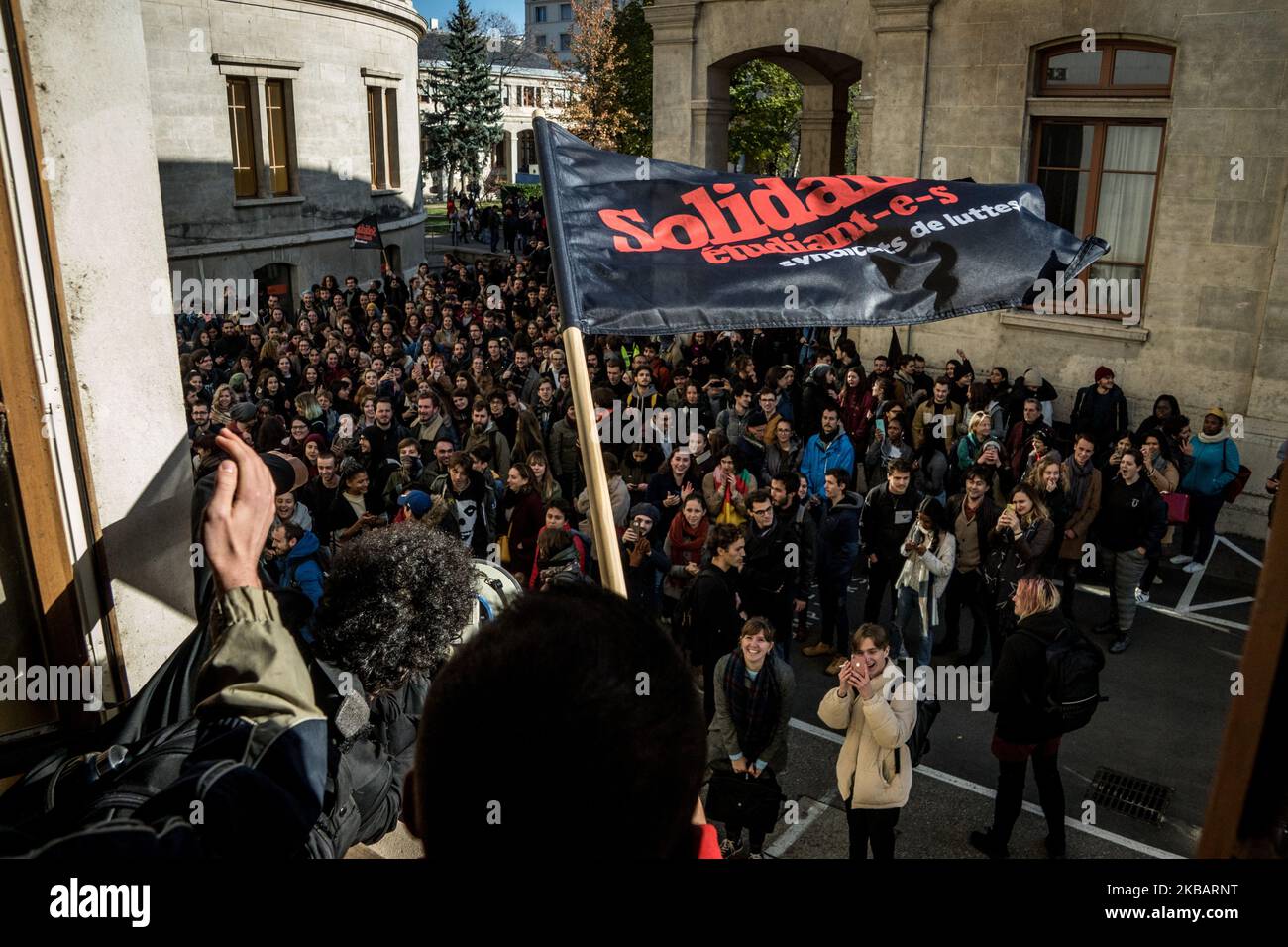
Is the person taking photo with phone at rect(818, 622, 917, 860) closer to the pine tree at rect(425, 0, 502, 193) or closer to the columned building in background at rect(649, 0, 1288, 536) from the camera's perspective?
the columned building in background at rect(649, 0, 1288, 536)

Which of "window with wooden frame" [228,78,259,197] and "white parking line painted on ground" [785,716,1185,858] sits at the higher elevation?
"window with wooden frame" [228,78,259,197]

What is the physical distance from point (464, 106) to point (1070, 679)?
5889 cm

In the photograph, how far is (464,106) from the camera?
58.6 meters

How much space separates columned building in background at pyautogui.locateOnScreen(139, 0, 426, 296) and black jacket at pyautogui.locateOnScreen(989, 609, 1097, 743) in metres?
20.5

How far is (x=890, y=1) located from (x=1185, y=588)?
9.36 m

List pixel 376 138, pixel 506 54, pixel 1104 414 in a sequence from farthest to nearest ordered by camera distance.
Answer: pixel 506 54
pixel 376 138
pixel 1104 414

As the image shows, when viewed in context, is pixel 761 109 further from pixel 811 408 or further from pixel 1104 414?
pixel 811 408

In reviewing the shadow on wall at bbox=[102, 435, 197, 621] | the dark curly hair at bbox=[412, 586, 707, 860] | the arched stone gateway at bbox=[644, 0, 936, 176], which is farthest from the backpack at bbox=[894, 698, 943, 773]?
the arched stone gateway at bbox=[644, 0, 936, 176]

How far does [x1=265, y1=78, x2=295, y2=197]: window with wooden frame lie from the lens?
2436 cm

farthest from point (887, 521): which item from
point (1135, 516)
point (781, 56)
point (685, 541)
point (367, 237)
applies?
point (367, 237)

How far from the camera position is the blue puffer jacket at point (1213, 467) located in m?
10.6

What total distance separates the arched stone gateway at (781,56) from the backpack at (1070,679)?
10970 millimetres

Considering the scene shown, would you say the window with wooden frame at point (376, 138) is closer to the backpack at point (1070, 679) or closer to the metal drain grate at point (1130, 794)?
the metal drain grate at point (1130, 794)
